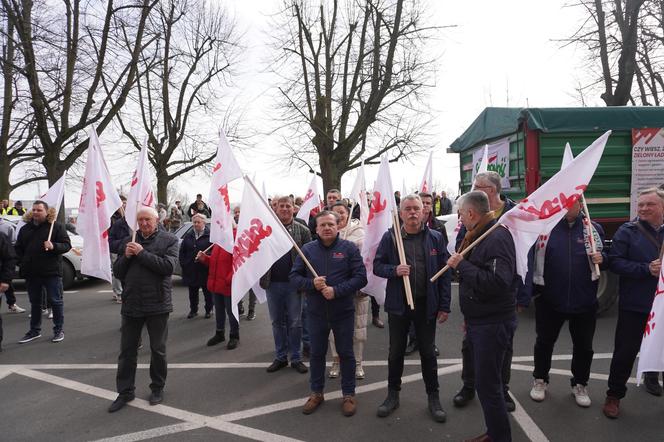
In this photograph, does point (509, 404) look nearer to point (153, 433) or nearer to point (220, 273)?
point (153, 433)

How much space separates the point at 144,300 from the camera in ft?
13.0

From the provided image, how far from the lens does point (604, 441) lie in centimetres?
322

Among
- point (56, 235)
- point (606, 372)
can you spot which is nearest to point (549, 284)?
point (606, 372)

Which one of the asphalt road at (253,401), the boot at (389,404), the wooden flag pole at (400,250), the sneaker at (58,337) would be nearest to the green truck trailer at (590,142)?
the asphalt road at (253,401)

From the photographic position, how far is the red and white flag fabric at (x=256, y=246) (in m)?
4.10

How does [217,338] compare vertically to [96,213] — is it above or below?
below

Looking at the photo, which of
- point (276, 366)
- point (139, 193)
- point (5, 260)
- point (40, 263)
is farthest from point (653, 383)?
point (40, 263)

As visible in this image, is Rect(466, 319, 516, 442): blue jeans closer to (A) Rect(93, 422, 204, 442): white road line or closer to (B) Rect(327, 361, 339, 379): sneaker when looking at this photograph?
(B) Rect(327, 361, 339, 379): sneaker

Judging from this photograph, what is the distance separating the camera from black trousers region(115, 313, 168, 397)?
4.01 meters

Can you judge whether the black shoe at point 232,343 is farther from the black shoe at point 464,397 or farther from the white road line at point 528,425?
the white road line at point 528,425

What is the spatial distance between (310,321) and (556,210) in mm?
2205

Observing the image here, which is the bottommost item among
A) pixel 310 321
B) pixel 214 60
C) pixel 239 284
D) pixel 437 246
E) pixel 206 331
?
pixel 206 331

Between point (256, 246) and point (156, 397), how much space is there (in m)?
1.66

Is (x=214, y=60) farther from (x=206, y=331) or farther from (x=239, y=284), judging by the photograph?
(x=239, y=284)
